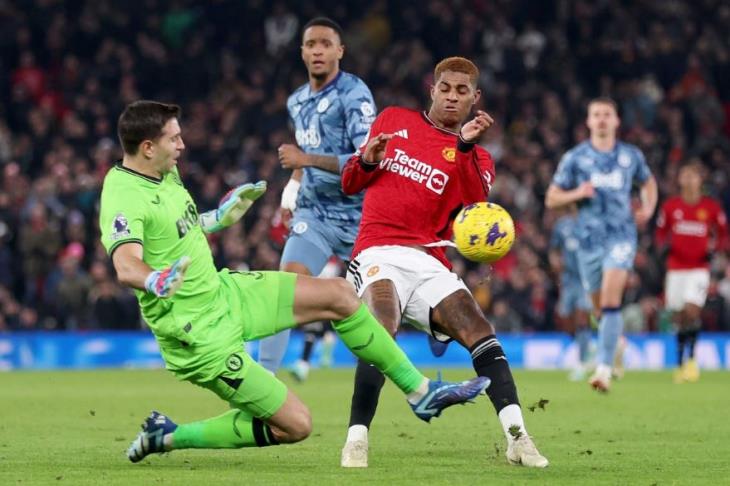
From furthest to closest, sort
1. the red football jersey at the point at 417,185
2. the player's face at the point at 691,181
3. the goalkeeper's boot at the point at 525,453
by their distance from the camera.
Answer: the player's face at the point at 691,181 → the red football jersey at the point at 417,185 → the goalkeeper's boot at the point at 525,453

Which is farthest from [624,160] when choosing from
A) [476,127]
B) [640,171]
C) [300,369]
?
[476,127]

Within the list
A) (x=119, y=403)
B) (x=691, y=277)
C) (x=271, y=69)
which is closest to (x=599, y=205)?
(x=691, y=277)

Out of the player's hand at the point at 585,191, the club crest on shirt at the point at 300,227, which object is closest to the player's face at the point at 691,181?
the player's hand at the point at 585,191

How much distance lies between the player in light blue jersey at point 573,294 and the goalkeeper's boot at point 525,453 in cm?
918

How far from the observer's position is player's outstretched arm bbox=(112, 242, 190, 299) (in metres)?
6.36

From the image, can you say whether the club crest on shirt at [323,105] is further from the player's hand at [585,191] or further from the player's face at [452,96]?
the player's hand at [585,191]

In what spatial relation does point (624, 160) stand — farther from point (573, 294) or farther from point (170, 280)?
point (170, 280)

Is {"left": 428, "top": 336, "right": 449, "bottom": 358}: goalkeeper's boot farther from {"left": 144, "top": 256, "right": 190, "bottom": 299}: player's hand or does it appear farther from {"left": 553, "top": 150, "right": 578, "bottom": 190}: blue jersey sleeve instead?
{"left": 553, "top": 150, "right": 578, "bottom": 190}: blue jersey sleeve

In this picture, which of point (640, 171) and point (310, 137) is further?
point (640, 171)

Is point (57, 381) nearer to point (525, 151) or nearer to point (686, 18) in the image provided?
point (525, 151)

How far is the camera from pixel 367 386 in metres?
7.59

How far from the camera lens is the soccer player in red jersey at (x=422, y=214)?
768cm

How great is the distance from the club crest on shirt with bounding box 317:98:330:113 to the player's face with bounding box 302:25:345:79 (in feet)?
0.60

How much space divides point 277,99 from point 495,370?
17.7 meters
